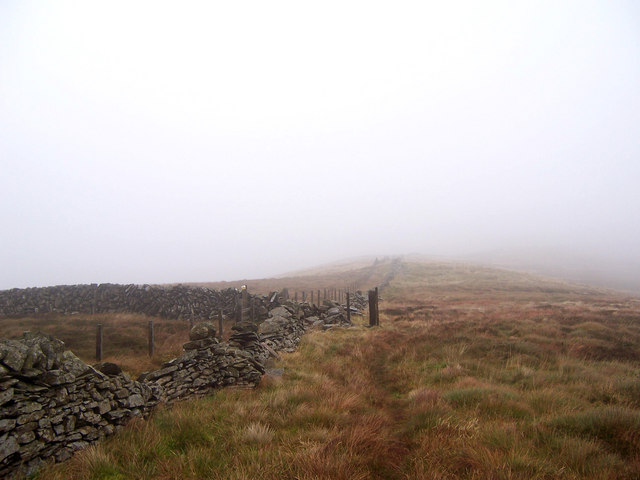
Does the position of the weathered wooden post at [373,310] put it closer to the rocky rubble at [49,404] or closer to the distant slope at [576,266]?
the rocky rubble at [49,404]

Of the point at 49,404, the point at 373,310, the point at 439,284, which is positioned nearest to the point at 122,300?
the point at 373,310

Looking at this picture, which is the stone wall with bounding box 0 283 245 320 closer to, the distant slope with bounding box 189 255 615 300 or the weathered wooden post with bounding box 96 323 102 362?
the weathered wooden post with bounding box 96 323 102 362

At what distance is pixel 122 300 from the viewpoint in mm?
23641

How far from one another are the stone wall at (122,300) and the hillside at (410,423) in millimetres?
11599

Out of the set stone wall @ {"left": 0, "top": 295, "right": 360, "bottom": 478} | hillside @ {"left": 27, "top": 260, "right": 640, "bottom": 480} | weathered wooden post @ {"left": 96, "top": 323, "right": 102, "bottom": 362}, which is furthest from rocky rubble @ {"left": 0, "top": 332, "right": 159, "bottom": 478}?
weathered wooden post @ {"left": 96, "top": 323, "right": 102, "bottom": 362}

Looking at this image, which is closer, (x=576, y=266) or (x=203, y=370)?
(x=203, y=370)

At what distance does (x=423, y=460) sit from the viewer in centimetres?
458

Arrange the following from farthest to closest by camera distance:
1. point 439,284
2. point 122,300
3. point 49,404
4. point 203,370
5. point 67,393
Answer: point 439,284 < point 122,300 < point 203,370 < point 67,393 < point 49,404

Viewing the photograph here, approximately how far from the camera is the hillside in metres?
4.32

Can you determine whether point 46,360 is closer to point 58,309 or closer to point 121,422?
point 121,422

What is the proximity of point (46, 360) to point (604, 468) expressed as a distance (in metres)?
8.17

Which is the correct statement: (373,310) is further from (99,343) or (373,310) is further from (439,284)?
(439,284)

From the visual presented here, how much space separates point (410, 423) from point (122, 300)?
78.4 feet

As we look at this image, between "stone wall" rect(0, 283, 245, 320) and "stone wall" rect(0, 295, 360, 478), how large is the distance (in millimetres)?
12396
